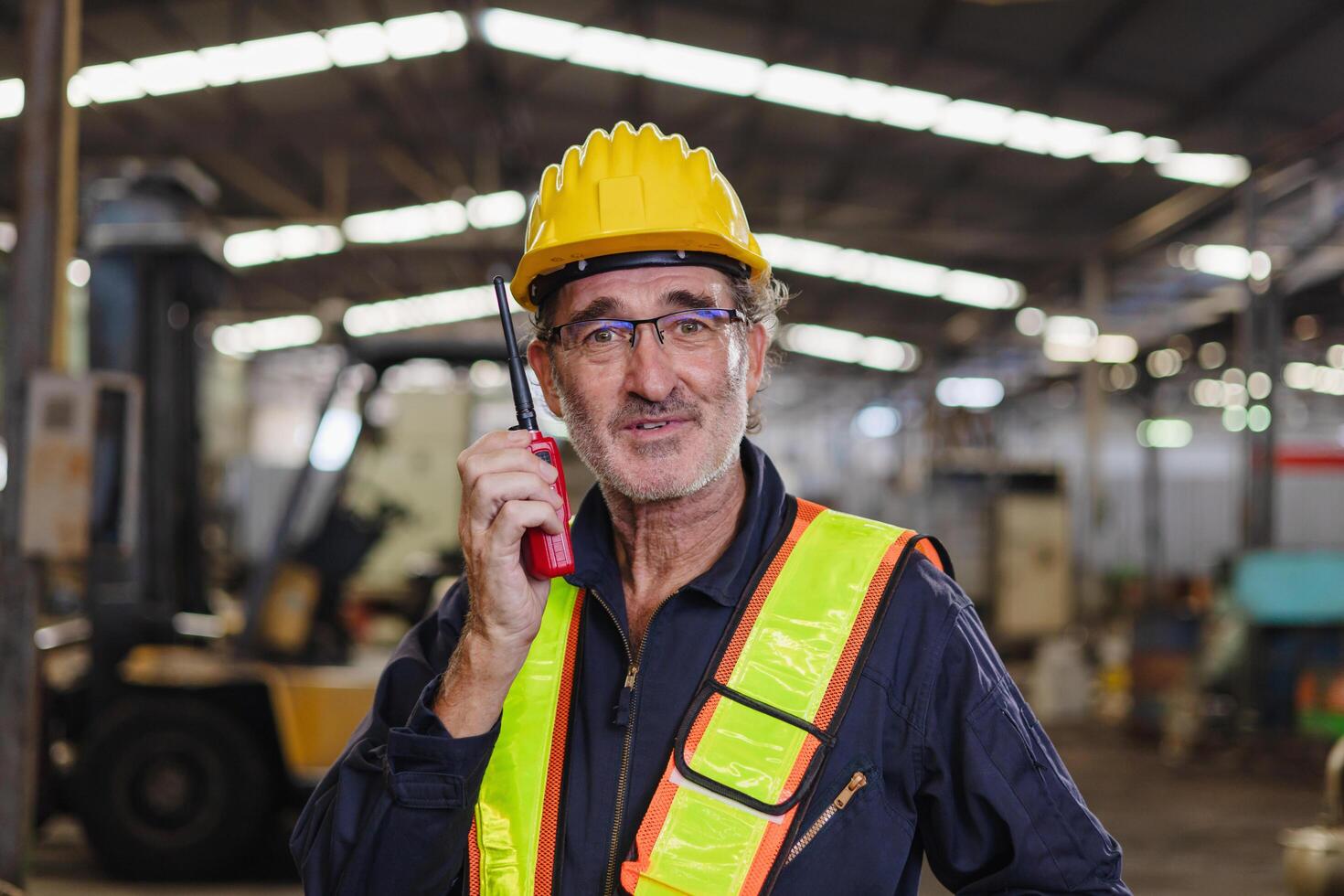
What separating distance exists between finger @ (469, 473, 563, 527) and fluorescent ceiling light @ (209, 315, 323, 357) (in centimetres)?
2310

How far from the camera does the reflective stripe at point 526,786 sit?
1.59 metres

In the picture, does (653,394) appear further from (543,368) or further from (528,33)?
(528,33)

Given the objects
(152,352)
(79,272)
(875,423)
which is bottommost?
(152,352)

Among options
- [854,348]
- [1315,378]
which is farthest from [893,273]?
[1315,378]

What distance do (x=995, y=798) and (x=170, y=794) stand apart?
5486mm

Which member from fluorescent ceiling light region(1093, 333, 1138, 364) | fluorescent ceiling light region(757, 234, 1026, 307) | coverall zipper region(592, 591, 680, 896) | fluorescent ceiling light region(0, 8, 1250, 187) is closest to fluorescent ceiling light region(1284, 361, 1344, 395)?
fluorescent ceiling light region(1093, 333, 1138, 364)

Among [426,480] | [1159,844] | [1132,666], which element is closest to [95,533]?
[1159,844]

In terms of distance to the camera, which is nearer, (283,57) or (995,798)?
(995,798)

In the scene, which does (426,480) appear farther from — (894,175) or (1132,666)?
(1132,666)

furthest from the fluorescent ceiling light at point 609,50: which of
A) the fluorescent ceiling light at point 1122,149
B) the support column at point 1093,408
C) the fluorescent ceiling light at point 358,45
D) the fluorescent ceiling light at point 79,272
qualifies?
the support column at point 1093,408

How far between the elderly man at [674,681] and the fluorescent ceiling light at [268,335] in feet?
75.0

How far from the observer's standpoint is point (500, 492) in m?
1.50

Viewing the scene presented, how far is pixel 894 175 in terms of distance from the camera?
15102 mm

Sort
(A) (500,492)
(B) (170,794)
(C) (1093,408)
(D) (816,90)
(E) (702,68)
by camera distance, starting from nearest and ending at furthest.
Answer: (A) (500,492)
(B) (170,794)
(E) (702,68)
(D) (816,90)
(C) (1093,408)
